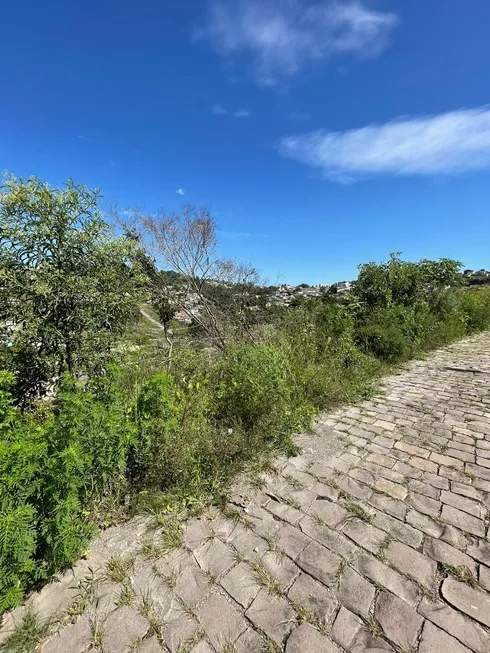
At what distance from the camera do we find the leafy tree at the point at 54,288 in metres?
2.75

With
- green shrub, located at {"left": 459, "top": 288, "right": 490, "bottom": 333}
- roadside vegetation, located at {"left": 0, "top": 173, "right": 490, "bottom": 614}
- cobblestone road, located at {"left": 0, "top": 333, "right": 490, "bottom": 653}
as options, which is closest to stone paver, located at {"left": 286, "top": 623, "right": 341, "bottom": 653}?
cobblestone road, located at {"left": 0, "top": 333, "right": 490, "bottom": 653}

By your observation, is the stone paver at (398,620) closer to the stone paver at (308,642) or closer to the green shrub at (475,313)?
the stone paver at (308,642)

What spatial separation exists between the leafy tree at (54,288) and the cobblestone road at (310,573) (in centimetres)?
172

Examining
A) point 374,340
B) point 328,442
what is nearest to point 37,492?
point 328,442

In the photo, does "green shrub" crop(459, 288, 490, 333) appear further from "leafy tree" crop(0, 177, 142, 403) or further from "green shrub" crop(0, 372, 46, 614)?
"green shrub" crop(0, 372, 46, 614)

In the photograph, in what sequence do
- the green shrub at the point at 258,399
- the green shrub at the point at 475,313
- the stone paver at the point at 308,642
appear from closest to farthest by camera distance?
the stone paver at the point at 308,642
the green shrub at the point at 258,399
the green shrub at the point at 475,313

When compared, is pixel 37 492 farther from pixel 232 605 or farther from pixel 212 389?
pixel 212 389

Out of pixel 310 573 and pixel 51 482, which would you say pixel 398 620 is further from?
pixel 51 482

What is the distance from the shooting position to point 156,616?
1.54m

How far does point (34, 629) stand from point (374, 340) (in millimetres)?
6133

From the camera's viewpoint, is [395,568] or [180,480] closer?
[395,568]

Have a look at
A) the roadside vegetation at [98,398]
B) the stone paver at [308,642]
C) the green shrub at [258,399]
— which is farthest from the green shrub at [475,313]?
the stone paver at [308,642]

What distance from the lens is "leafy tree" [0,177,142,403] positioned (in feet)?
9.02

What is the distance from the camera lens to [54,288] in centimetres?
281
